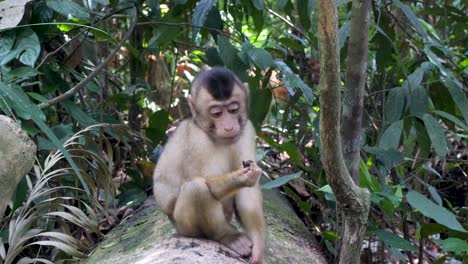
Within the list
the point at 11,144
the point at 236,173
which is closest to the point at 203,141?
the point at 236,173

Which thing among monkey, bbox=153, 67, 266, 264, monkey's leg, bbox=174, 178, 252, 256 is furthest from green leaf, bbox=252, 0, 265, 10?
monkey's leg, bbox=174, 178, 252, 256

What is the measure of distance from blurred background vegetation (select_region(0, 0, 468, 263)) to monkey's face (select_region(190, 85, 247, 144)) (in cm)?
47

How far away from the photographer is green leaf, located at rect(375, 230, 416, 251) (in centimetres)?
507

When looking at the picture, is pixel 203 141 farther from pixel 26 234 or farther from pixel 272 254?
pixel 26 234

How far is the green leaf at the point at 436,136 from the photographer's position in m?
4.86

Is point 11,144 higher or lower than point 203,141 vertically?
higher

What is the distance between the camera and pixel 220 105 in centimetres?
449

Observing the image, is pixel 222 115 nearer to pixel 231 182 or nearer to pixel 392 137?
pixel 231 182

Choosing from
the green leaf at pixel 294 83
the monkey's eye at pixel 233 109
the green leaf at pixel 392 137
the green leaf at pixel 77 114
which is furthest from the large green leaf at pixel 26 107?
the green leaf at pixel 392 137

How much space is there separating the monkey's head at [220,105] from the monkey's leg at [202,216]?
13.8 inches

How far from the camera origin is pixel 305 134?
22.8 ft

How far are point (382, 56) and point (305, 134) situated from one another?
142cm

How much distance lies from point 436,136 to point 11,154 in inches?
113

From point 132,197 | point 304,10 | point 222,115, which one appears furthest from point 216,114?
point 132,197
